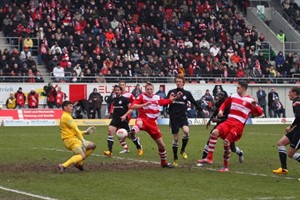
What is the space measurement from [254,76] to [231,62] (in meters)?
1.81

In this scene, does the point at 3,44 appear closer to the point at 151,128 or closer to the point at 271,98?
the point at 271,98

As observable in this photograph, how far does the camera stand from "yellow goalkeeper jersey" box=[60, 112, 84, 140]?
1811 cm

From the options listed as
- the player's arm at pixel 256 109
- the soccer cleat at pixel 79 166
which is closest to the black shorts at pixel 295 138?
the player's arm at pixel 256 109

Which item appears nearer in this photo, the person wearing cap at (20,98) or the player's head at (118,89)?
the player's head at (118,89)

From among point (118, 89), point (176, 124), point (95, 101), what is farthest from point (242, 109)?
point (95, 101)

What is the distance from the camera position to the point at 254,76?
5172 centimetres

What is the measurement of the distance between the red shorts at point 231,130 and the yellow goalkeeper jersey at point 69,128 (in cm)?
336

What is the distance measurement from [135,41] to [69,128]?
102 feet

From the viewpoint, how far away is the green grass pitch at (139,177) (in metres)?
14.3

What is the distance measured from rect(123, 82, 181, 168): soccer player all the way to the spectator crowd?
Answer: 25057 mm

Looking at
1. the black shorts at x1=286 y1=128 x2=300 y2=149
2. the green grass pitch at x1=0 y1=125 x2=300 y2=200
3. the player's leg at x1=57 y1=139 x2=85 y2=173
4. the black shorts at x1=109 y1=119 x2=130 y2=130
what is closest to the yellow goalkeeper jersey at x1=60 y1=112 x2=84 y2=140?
the player's leg at x1=57 y1=139 x2=85 y2=173

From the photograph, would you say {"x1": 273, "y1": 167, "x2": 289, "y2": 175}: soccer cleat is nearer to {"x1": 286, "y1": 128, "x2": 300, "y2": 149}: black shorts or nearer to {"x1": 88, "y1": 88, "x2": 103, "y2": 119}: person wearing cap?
{"x1": 286, "y1": 128, "x2": 300, "y2": 149}: black shorts

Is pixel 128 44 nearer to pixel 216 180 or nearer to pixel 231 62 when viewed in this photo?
pixel 231 62

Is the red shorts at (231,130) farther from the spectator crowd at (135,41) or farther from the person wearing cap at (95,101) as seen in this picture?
the spectator crowd at (135,41)
